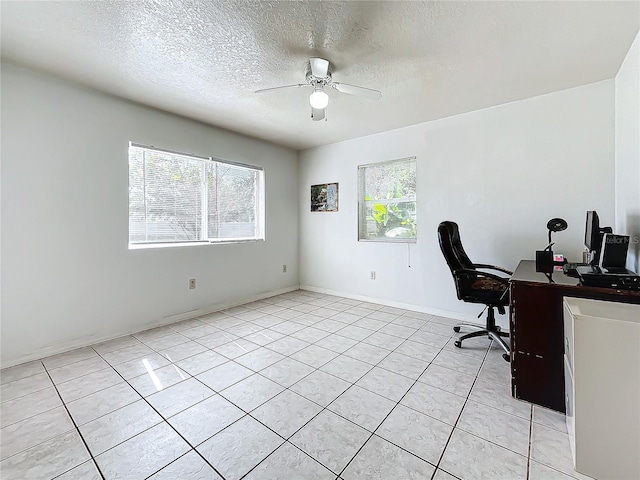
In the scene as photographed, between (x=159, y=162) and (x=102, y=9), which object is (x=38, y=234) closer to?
(x=159, y=162)

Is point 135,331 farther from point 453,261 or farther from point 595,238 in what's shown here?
point 595,238

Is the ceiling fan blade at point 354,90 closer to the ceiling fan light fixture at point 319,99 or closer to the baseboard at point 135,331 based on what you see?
the ceiling fan light fixture at point 319,99

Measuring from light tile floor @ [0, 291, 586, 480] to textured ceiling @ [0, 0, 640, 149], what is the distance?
7.64ft

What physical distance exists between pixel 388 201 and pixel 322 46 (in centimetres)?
229

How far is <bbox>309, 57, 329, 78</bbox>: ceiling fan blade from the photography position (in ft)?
6.64

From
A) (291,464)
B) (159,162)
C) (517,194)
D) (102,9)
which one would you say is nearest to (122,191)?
(159,162)

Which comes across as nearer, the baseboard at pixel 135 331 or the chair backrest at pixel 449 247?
the baseboard at pixel 135 331

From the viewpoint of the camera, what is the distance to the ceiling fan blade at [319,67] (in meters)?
2.03

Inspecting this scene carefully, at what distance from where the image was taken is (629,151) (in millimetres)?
2018

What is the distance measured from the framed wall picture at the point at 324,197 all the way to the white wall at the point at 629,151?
2.98 m

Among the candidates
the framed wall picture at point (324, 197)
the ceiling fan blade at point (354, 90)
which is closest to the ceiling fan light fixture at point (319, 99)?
the ceiling fan blade at point (354, 90)

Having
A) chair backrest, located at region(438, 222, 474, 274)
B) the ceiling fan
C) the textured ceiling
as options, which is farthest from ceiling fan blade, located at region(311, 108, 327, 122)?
chair backrest, located at region(438, 222, 474, 274)

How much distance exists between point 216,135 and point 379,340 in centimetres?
311

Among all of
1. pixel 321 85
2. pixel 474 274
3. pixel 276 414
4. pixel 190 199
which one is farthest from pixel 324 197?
pixel 276 414
